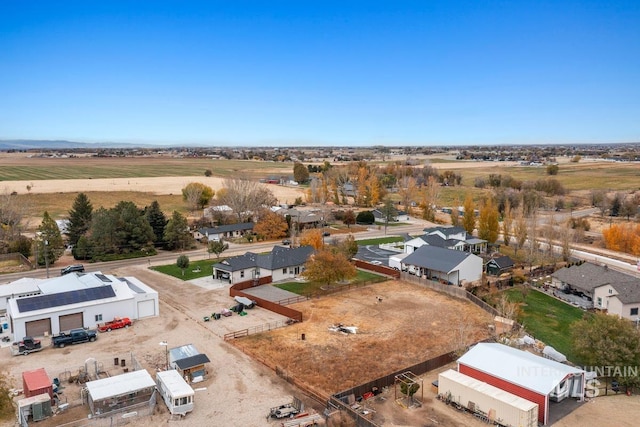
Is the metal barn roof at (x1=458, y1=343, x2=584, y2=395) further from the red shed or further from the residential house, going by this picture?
the residential house

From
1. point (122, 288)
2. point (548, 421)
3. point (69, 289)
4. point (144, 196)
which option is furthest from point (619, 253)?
point (144, 196)

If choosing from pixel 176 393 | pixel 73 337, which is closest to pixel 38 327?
pixel 73 337

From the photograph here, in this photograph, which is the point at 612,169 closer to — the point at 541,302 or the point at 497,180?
the point at 497,180

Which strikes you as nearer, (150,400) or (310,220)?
(150,400)

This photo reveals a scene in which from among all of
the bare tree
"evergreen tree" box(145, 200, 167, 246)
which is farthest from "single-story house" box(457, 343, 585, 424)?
the bare tree

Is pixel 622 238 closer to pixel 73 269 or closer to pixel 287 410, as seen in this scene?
pixel 287 410

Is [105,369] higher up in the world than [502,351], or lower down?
lower down
